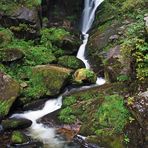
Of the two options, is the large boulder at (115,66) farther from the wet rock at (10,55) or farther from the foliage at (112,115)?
the wet rock at (10,55)

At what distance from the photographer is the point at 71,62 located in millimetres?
14398

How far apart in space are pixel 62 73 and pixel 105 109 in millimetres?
3082

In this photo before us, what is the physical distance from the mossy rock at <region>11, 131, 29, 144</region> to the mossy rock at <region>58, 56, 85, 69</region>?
459 cm

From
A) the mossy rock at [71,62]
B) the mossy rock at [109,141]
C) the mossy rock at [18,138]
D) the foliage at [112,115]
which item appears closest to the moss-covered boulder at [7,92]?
the mossy rock at [18,138]

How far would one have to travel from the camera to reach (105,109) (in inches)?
415

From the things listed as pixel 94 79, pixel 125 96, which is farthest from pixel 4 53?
pixel 125 96

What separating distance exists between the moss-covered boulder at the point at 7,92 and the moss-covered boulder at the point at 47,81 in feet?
2.36

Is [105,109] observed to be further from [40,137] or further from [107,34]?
[107,34]

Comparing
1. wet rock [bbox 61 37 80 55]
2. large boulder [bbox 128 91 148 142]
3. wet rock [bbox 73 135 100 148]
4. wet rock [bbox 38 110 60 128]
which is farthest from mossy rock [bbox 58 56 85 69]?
large boulder [bbox 128 91 148 142]

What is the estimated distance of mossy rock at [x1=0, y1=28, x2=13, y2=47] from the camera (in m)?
15.0

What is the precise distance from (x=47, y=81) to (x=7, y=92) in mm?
1699

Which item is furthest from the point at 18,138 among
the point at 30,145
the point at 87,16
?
the point at 87,16

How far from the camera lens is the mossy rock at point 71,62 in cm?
1434

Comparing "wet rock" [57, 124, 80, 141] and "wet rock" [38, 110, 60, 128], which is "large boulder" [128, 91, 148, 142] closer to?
"wet rock" [57, 124, 80, 141]
